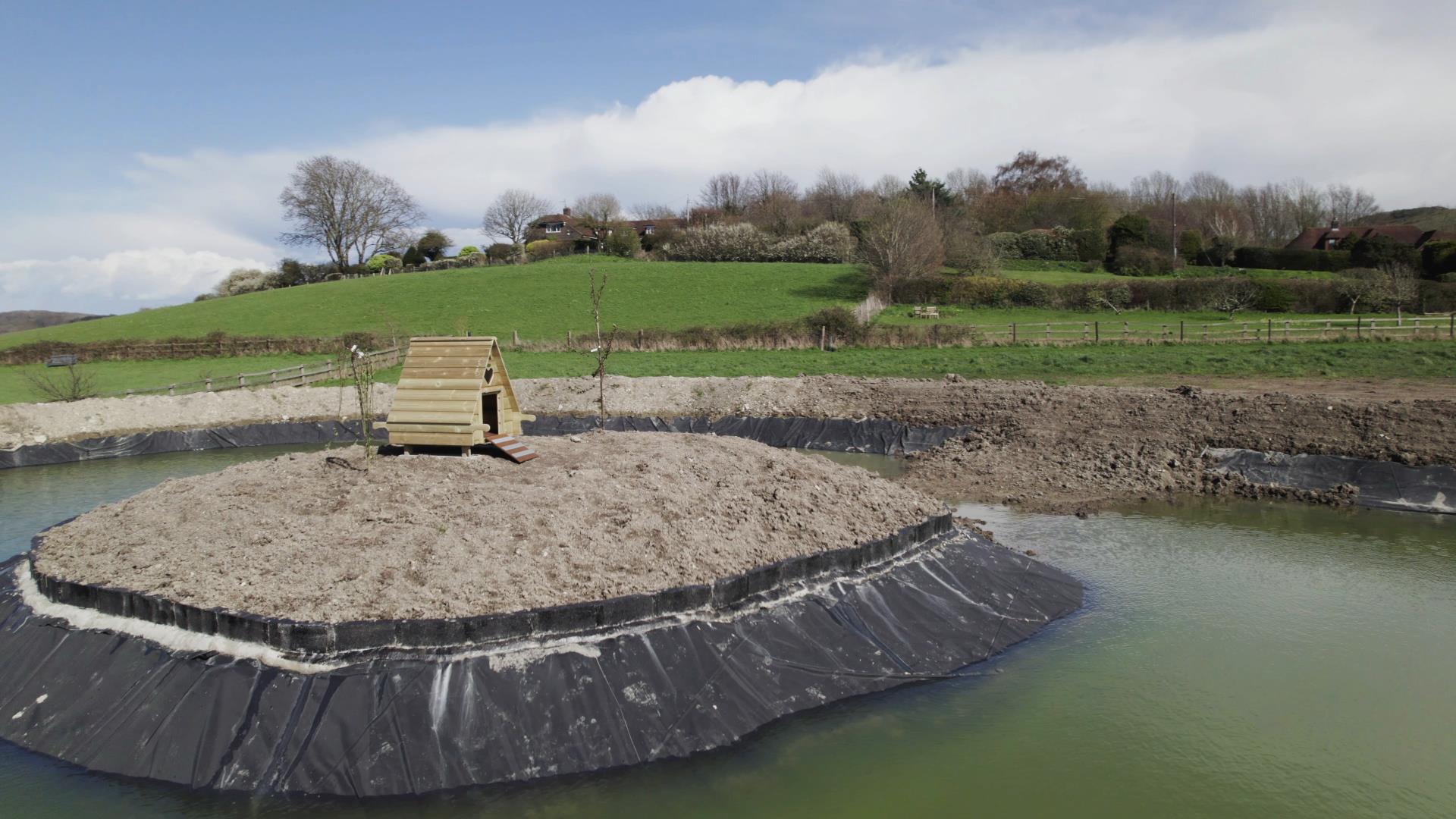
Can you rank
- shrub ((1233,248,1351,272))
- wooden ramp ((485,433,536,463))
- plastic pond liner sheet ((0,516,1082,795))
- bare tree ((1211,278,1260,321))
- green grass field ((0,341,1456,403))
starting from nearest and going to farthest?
plastic pond liner sheet ((0,516,1082,795)), wooden ramp ((485,433,536,463)), green grass field ((0,341,1456,403)), bare tree ((1211,278,1260,321)), shrub ((1233,248,1351,272))

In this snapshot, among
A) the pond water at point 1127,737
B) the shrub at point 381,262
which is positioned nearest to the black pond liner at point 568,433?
the pond water at point 1127,737

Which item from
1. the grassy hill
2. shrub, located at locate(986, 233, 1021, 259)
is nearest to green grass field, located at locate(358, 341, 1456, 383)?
the grassy hill

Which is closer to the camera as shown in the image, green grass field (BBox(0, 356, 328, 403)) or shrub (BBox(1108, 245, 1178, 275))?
green grass field (BBox(0, 356, 328, 403))

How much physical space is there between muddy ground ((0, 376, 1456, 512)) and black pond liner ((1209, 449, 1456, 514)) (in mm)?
317

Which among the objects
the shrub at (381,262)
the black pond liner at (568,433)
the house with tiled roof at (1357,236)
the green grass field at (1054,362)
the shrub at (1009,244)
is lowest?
the black pond liner at (568,433)

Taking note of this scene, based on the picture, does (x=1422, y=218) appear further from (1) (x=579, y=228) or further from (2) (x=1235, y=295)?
(1) (x=579, y=228)

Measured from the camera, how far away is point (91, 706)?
26.3ft

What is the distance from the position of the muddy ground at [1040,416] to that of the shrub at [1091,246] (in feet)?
112

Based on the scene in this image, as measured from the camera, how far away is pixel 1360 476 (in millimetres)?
16031

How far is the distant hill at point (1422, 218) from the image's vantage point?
2409 inches

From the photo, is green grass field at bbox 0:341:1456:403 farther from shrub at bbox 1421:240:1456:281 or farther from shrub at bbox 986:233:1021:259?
shrub at bbox 986:233:1021:259

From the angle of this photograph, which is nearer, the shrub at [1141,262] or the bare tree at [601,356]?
the bare tree at [601,356]

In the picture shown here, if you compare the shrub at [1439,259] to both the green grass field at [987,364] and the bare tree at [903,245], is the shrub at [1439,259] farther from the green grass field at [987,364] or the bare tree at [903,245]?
the bare tree at [903,245]

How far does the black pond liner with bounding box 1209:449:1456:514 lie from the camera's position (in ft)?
50.1
